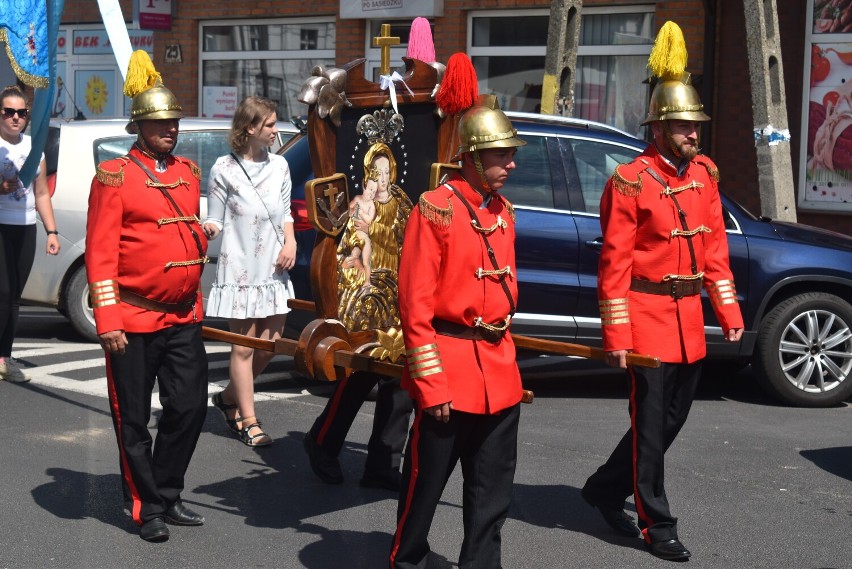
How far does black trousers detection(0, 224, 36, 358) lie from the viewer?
29.5 feet

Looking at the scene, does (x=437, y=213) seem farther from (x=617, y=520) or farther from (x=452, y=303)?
(x=617, y=520)

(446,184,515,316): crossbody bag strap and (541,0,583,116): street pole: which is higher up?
(541,0,583,116): street pole

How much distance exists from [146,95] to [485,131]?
168 centimetres

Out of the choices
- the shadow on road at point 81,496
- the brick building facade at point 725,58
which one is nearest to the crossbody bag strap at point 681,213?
the shadow on road at point 81,496

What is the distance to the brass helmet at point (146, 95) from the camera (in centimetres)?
561

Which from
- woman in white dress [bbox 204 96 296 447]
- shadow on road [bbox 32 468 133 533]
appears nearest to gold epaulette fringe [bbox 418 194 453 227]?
shadow on road [bbox 32 468 133 533]

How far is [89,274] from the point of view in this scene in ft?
18.3

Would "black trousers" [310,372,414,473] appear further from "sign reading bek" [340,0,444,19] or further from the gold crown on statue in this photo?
"sign reading bek" [340,0,444,19]

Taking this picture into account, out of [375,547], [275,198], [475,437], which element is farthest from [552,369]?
[475,437]

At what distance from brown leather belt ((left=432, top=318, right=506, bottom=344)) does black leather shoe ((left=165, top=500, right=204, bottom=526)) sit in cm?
184

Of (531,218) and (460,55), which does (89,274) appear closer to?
(460,55)

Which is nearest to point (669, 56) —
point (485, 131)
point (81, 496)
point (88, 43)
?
point (485, 131)

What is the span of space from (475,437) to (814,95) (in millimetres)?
10275

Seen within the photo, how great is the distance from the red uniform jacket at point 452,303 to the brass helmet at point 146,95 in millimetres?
1420
